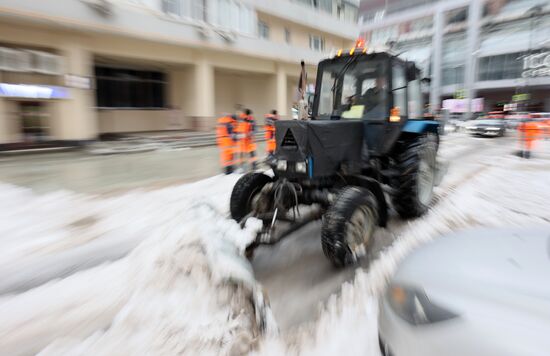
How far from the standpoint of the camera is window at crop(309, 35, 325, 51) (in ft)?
86.5

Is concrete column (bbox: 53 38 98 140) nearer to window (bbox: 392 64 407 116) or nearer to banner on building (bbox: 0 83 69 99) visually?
banner on building (bbox: 0 83 69 99)

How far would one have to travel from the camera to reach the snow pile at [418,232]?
2514 millimetres

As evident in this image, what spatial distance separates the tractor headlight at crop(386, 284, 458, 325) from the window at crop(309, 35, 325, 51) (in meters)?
26.4

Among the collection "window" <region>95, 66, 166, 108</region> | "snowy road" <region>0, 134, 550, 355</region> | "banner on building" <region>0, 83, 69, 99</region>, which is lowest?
"snowy road" <region>0, 134, 550, 355</region>

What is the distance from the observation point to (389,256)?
3879 millimetres

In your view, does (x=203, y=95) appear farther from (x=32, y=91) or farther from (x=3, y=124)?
(x=3, y=124)

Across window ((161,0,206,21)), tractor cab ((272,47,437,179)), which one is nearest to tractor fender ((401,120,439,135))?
tractor cab ((272,47,437,179))

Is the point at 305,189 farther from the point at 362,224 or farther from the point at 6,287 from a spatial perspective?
the point at 6,287

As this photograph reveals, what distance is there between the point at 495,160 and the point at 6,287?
40.8ft

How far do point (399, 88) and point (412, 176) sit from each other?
117cm

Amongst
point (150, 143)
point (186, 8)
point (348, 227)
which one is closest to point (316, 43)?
point (186, 8)

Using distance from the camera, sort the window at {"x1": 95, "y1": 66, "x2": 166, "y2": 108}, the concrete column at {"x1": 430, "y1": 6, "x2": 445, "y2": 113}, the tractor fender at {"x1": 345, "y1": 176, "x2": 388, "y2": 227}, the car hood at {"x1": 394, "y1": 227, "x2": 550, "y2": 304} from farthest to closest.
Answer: the concrete column at {"x1": 430, "y1": 6, "x2": 445, "y2": 113}, the window at {"x1": 95, "y1": 66, "x2": 166, "y2": 108}, the tractor fender at {"x1": 345, "y1": 176, "x2": 388, "y2": 227}, the car hood at {"x1": 394, "y1": 227, "x2": 550, "y2": 304}

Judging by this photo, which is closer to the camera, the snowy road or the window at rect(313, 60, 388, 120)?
the snowy road

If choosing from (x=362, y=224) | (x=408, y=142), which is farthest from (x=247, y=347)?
(x=408, y=142)
